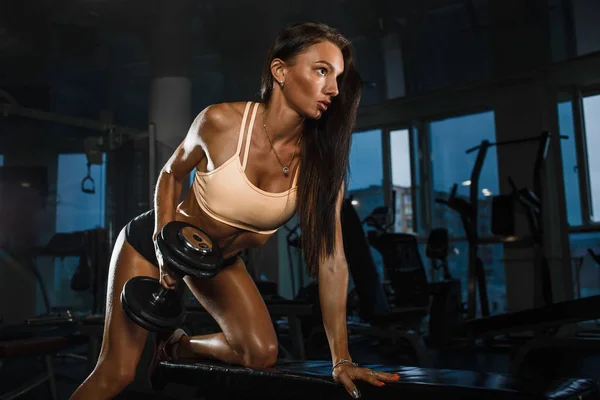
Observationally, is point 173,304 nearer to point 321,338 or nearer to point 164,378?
point 164,378

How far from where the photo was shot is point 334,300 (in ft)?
5.14

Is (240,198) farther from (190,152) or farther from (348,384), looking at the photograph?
(348,384)

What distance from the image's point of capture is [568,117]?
6156 millimetres

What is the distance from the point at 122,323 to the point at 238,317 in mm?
392

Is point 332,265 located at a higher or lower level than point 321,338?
higher

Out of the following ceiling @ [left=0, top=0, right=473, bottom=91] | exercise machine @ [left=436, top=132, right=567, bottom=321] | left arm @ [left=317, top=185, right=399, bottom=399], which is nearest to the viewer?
left arm @ [left=317, top=185, right=399, bottom=399]

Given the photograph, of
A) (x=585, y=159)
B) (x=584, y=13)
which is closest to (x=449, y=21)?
(x=584, y=13)

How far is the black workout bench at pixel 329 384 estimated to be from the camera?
115 cm

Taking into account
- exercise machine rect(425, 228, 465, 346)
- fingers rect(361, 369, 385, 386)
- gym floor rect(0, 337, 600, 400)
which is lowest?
gym floor rect(0, 337, 600, 400)

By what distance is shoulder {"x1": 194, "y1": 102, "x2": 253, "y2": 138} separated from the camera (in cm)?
160

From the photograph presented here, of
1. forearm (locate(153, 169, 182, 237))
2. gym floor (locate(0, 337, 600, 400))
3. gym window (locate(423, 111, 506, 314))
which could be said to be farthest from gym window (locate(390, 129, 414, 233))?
forearm (locate(153, 169, 182, 237))

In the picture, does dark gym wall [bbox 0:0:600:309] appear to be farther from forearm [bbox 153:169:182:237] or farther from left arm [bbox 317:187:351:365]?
left arm [bbox 317:187:351:365]

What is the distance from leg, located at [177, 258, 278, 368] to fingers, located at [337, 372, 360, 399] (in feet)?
1.55

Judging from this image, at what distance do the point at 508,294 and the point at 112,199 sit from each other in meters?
4.27
